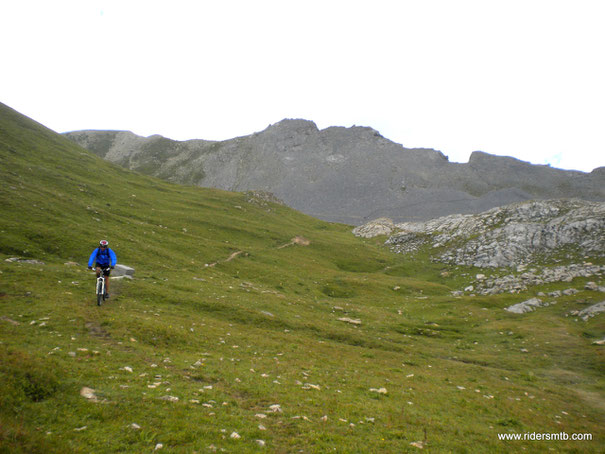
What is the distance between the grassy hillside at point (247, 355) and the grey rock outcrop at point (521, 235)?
48.2 feet

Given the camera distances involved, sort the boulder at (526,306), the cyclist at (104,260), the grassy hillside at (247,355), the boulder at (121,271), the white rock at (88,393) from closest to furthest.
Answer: the grassy hillside at (247,355)
the white rock at (88,393)
the cyclist at (104,260)
the boulder at (121,271)
the boulder at (526,306)

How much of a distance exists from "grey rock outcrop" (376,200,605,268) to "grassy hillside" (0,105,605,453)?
1469cm

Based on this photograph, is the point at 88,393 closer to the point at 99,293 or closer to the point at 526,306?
the point at 99,293

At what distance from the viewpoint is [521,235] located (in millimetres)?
63281

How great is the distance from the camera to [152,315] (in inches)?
856

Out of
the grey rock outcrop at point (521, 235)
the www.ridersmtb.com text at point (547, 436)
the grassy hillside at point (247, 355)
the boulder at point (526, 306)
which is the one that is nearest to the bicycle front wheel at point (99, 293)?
the grassy hillside at point (247, 355)

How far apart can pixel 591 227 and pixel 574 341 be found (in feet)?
124

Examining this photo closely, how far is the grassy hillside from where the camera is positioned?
10.2 m

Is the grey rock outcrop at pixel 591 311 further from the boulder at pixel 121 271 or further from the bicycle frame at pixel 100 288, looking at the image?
the boulder at pixel 121 271

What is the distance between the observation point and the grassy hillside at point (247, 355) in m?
10.2

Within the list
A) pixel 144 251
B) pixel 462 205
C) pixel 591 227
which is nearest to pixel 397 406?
pixel 144 251

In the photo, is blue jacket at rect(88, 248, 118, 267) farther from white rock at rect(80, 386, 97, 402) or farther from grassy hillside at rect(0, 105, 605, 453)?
white rock at rect(80, 386, 97, 402)

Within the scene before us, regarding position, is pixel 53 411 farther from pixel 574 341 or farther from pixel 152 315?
pixel 574 341

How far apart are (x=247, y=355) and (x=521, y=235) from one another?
6357cm
